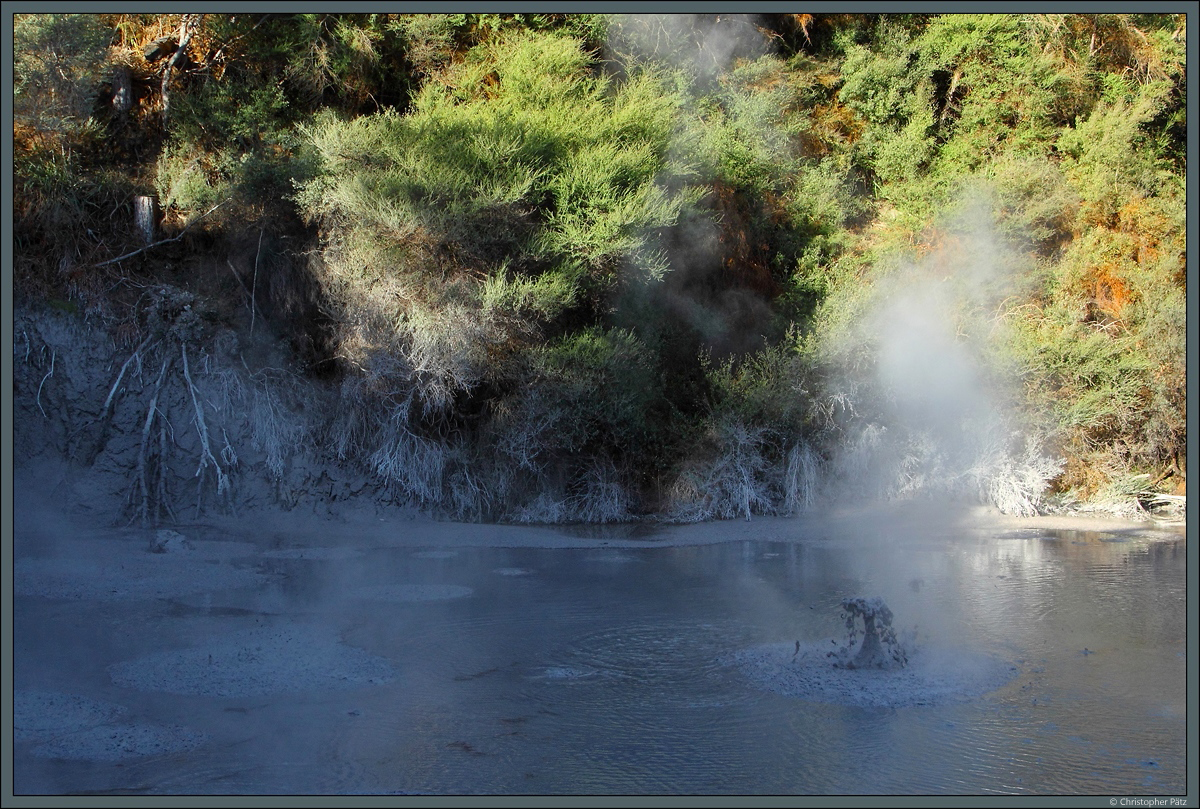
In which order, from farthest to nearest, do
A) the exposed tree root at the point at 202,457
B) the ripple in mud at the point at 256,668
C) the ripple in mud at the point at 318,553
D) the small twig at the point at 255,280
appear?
the small twig at the point at 255,280 → the exposed tree root at the point at 202,457 → the ripple in mud at the point at 318,553 → the ripple in mud at the point at 256,668

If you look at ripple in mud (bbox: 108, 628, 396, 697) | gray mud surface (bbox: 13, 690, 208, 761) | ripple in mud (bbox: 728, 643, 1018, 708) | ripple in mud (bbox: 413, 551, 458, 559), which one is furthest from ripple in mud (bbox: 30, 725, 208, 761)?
ripple in mud (bbox: 413, 551, 458, 559)

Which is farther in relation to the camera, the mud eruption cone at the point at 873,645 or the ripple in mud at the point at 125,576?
the ripple in mud at the point at 125,576

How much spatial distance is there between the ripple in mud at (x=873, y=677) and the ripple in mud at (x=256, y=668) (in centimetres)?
236

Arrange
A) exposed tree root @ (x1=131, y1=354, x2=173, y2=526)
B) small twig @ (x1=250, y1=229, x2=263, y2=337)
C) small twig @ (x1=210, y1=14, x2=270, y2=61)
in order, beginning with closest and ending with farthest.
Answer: exposed tree root @ (x1=131, y1=354, x2=173, y2=526) < small twig @ (x1=250, y1=229, x2=263, y2=337) < small twig @ (x1=210, y1=14, x2=270, y2=61)

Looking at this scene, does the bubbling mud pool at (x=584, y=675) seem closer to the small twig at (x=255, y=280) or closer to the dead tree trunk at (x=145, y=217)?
the small twig at (x=255, y=280)

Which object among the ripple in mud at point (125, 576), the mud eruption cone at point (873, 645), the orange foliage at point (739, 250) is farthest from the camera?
the orange foliage at point (739, 250)

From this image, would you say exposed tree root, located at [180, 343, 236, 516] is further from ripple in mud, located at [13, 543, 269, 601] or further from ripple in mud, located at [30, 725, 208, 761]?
ripple in mud, located at [30, 725, 208, 761]

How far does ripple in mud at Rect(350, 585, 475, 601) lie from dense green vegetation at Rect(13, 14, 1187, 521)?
10.00 feet

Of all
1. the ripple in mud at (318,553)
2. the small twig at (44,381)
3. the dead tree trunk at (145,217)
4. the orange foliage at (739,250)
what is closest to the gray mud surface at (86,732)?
the ripple in mud at (318,553)

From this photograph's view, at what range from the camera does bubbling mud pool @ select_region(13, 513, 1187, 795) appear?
4723mm

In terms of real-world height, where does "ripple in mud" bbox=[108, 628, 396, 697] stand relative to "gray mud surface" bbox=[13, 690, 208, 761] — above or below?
above

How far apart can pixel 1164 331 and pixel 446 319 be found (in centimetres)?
960

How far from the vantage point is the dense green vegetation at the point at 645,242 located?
11.0m

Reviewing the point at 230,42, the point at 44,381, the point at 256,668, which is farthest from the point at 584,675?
the point at 230,42
